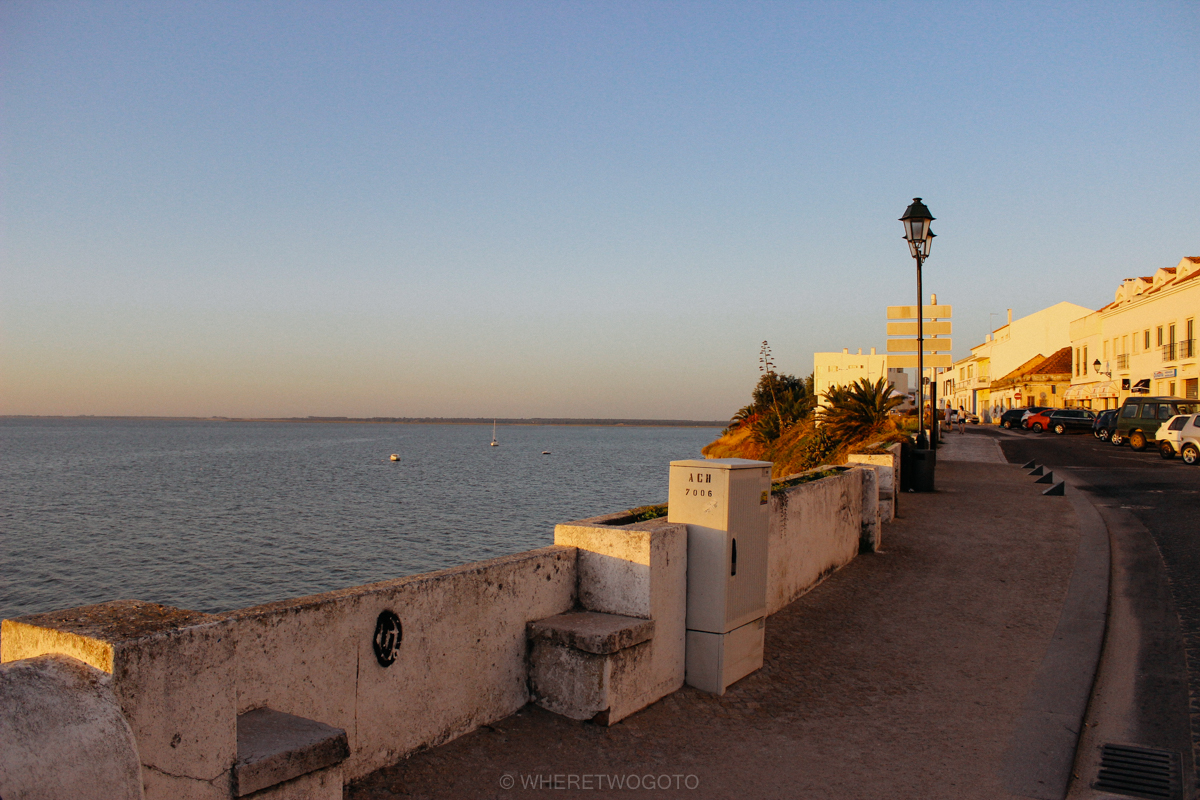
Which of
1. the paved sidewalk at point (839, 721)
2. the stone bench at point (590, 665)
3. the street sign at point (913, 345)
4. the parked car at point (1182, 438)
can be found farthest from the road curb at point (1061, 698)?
the parked car at point (1182, 438)

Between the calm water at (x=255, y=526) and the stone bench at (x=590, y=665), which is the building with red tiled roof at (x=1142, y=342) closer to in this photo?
the calm water at (x=255, y=526)

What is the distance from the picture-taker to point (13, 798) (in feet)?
6.73

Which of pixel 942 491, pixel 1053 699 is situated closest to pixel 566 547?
pixel 1053 699

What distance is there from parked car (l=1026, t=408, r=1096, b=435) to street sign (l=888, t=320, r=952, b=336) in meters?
27.8

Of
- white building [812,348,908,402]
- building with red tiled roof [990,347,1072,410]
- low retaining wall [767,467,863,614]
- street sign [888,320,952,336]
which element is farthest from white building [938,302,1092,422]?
low retaining wall [767,467,863,614]

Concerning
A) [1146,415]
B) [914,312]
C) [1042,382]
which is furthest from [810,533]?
[1042,382]

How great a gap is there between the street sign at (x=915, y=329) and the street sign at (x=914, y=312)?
166mm

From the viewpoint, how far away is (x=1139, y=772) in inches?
162

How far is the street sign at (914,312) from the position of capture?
18.5 meters

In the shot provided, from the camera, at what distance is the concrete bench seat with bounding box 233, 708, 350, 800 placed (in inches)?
106

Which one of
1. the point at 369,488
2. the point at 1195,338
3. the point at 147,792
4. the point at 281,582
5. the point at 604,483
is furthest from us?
the point at 604,483

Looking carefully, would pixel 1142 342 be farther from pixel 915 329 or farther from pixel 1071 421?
pixel 915 329

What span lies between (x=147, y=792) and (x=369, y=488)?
50.2 meters

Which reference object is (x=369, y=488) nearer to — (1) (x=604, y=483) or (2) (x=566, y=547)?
(1) (x=604, y=483)
